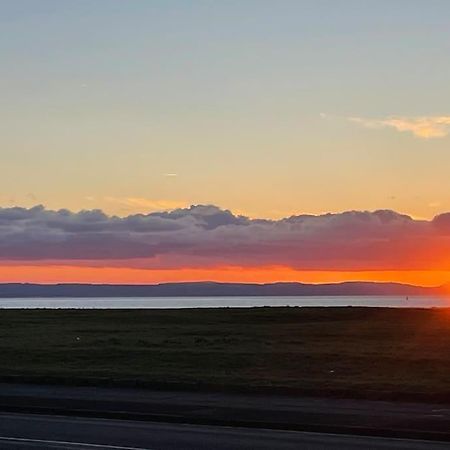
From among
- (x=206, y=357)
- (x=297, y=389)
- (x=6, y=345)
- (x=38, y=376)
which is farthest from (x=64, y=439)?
(x=6, y=345)

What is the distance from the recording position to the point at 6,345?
3875cm

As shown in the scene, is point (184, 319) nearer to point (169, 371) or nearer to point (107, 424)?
point (169, 371)

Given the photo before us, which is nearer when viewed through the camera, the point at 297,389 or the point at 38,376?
the point at 297,389

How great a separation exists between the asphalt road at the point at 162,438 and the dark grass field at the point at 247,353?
15.7ft

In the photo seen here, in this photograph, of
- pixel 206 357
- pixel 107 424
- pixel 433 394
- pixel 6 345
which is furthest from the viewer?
pixel 6 345

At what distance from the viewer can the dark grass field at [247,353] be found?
23328 mm

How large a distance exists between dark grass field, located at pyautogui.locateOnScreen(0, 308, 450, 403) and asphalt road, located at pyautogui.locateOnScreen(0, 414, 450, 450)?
15.7 feet

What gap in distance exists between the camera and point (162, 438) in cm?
1557

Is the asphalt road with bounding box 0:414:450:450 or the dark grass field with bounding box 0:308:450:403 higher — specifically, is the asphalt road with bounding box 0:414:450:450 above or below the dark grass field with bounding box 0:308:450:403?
below

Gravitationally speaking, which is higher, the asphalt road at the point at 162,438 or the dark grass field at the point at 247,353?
the dark grass field at the point at 247,353

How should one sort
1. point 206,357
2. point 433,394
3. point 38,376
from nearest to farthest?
1. point 433,394
2. point 38,376
3. point 206,357

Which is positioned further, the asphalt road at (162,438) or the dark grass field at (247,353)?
the dark grass field at (247,353)

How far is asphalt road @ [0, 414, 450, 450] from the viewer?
47.6 ft

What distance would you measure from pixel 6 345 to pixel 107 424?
22279 mm
